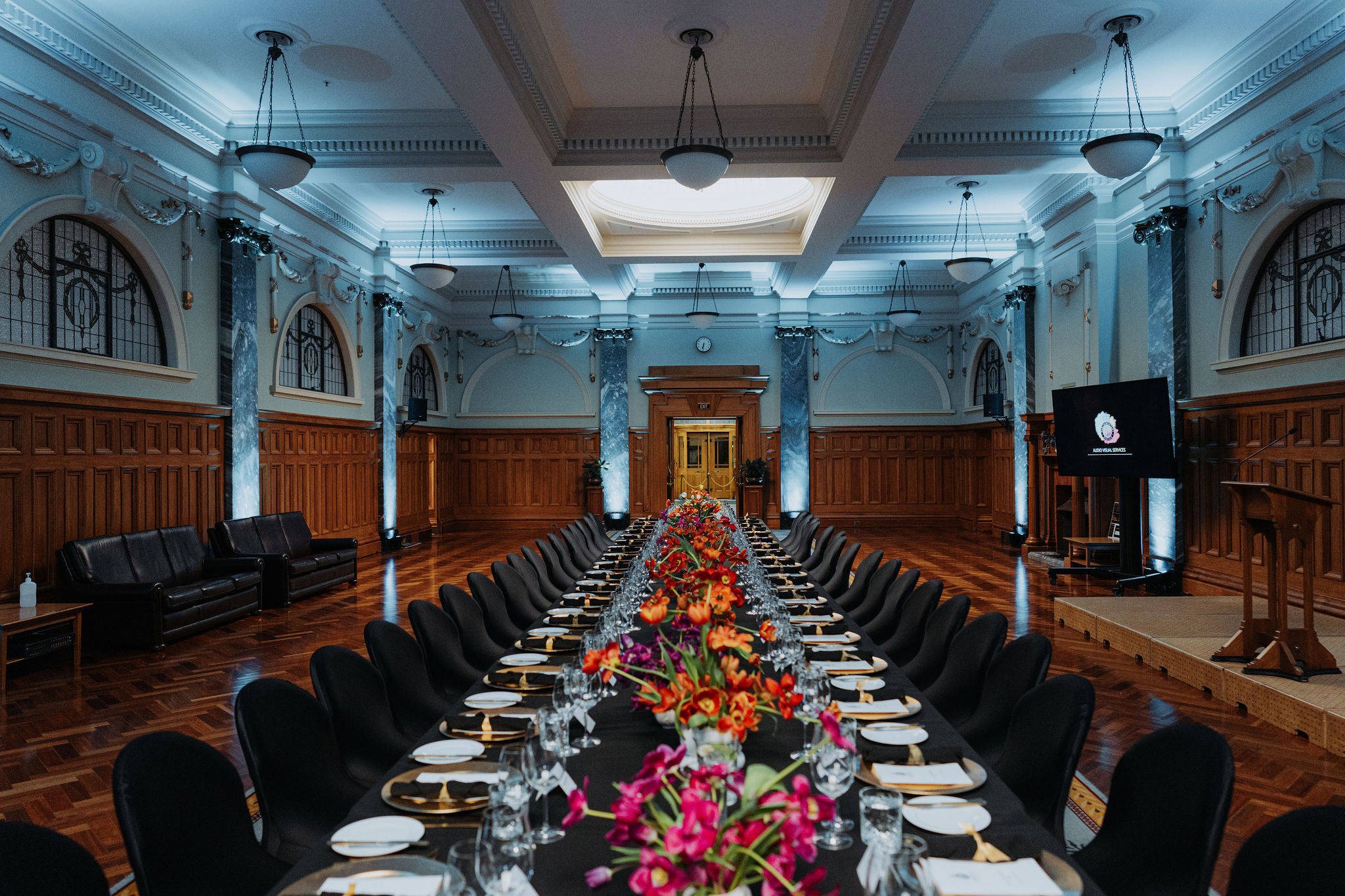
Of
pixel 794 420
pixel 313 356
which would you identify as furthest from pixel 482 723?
pixel 794 420

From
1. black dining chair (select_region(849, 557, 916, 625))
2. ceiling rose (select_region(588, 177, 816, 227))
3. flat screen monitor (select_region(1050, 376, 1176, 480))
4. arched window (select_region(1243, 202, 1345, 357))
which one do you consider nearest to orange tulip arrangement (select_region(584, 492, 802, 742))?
black dining chair (select_region(849, 557, 916, 625))

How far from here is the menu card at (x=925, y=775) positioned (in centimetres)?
208

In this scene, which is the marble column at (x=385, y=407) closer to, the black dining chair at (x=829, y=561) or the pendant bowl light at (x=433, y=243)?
the pendant bowl light at (x=433, y=243)

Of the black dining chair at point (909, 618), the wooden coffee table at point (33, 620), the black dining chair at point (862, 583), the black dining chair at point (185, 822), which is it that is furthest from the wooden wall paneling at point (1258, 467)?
the wooden coffee table at point (33, 620)

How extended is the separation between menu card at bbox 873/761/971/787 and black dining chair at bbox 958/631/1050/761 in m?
0.88

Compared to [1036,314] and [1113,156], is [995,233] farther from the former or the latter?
[1113,156]

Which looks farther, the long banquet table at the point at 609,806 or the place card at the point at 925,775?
the place card at the point at 925,775

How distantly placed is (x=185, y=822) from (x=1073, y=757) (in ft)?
7.80

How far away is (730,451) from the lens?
56.0 ft

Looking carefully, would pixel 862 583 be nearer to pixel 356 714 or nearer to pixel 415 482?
pixel 356 714

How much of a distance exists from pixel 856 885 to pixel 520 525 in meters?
15.3

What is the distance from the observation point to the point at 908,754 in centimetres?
228

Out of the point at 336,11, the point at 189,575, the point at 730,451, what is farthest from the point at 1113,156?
the point at 730,451

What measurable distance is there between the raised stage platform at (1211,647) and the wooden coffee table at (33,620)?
752 centimetres
